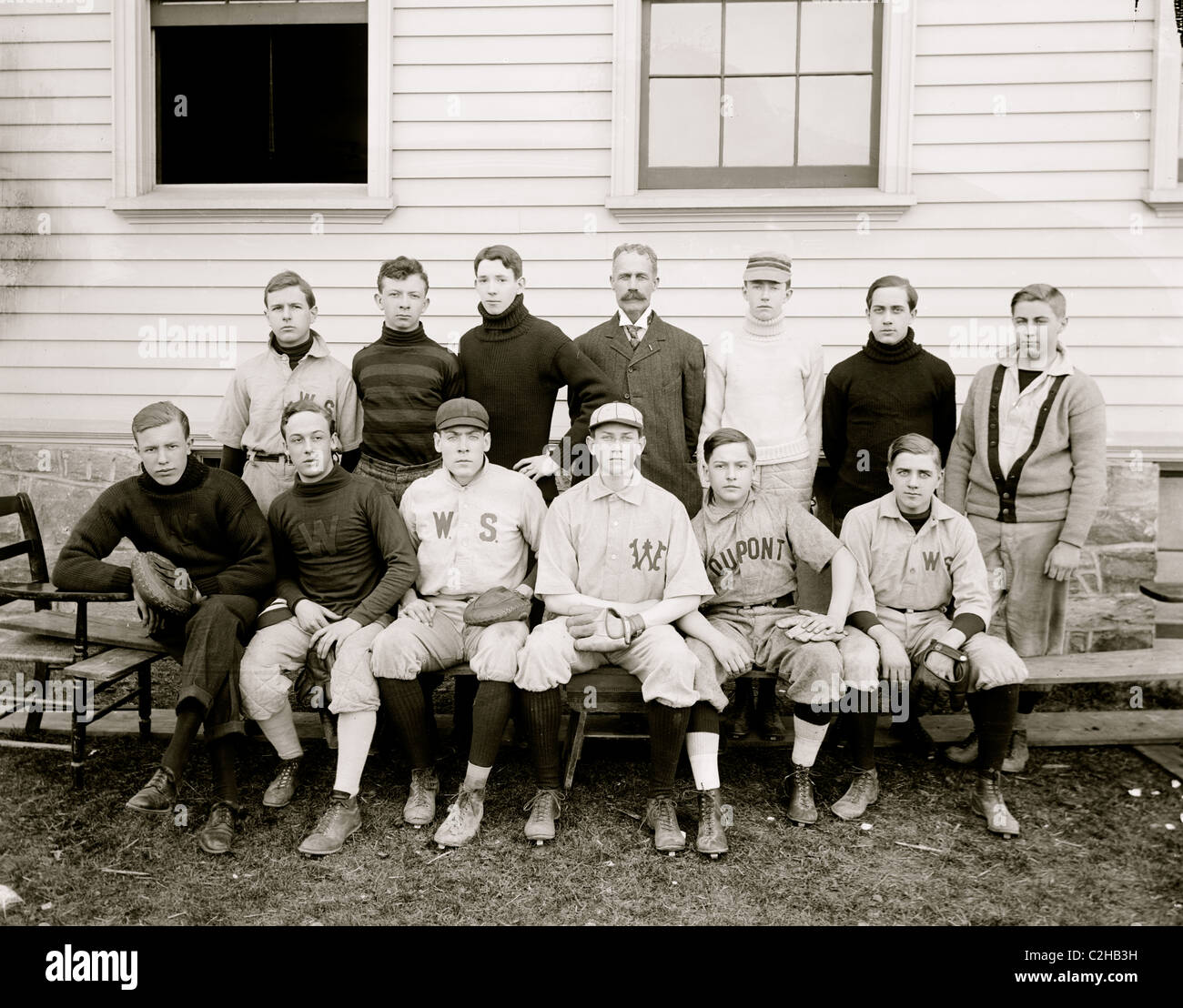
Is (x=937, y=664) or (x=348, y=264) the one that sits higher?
(x=348, y=264)

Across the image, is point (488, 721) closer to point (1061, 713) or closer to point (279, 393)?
point (279, 393)

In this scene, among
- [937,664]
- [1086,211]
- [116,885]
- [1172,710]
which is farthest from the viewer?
[1086,211]

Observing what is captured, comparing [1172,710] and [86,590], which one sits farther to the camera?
[1172,710]

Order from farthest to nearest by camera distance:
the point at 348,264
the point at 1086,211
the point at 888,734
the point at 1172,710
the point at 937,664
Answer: the point at 348,264 < the point at 1086,211 < the point at 1172,710 < the point at 888,734 < the point at 937,664

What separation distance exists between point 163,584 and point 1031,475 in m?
3.43

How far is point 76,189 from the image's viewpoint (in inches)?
226

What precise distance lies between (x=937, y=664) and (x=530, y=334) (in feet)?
6.91

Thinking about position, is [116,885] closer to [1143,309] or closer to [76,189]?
[76,189]

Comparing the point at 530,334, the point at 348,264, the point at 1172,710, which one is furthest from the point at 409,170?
the point at 1172,710

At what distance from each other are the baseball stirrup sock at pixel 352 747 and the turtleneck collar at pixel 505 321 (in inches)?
66.5

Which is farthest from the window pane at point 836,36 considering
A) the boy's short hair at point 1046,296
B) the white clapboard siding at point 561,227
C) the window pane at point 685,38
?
the boy's short hair at point 1046,296

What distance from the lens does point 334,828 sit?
3.21 m

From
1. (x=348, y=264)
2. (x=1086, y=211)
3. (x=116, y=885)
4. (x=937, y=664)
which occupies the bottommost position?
(x=116, y=885)

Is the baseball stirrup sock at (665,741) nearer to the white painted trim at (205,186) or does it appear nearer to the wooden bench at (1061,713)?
the wooden bench at (1061,713)
